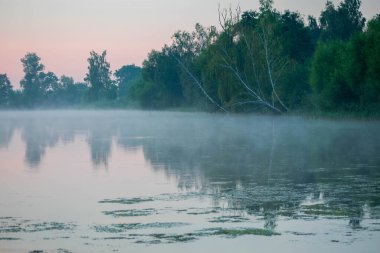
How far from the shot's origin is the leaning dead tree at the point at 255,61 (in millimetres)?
76688

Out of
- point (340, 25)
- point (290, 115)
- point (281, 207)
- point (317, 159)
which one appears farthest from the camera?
point (340, 25)

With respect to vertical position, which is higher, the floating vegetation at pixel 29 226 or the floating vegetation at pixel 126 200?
the floating vegetation at pixel 29 226

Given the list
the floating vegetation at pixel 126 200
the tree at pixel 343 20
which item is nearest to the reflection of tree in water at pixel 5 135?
the floating vegetation at pixel 126 200

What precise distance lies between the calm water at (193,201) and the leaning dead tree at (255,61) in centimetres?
4679

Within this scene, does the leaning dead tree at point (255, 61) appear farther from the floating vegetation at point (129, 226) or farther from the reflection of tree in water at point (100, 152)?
the floating vegetation at point (129, 226)

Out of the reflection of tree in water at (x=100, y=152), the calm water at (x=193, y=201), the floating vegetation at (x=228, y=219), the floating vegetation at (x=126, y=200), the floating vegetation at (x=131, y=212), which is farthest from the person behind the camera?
the reflection of tree in water at (x=100, y=152)

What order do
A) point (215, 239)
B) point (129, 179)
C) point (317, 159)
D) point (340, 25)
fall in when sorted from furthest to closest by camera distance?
point (340, 25)
point (317, 159)
point (129, 179)
point (215, 239)

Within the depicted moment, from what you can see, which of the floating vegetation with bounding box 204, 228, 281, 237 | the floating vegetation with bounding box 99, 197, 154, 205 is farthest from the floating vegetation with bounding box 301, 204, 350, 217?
the floating vegetation with bounding box 99, 197, 154, 205

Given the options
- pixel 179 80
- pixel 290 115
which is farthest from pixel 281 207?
pixel 179 80

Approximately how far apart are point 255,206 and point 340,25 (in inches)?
3694

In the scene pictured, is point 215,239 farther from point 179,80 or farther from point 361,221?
point 179,80

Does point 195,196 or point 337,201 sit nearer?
point 337,201

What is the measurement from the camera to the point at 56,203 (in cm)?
1603

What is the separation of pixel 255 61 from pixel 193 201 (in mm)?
62010
